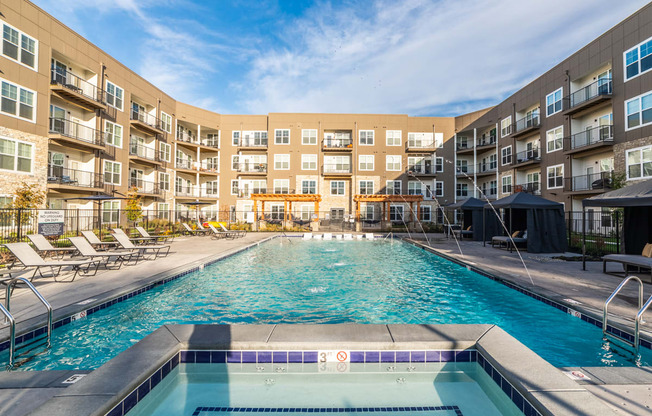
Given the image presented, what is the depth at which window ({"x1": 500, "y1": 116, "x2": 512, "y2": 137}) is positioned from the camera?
2803 centimetres

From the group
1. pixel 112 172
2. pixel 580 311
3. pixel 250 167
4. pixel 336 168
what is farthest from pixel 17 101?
pixel 336 168

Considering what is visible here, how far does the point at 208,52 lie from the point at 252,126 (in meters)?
11.9

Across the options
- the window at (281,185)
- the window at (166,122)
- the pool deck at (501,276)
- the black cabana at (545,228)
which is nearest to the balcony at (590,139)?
the black cabana at (545,228)

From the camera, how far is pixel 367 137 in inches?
1303

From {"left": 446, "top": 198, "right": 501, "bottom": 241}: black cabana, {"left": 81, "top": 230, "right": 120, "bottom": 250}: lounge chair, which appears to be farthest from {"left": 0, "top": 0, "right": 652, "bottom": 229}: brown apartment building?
{"left": 446, "top": 198, "right": 501, "bottom": 241}: black cabana

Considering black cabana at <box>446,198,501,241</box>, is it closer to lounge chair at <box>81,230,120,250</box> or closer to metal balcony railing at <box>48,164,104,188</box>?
lounge chair at <box>81,230,120,250</box>

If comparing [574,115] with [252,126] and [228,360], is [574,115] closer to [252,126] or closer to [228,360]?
[228,360]

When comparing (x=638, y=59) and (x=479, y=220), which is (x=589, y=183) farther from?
(x=479, y=220)

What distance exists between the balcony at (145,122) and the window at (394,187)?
22.5 m

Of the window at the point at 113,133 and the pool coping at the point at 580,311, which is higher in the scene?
the window at the point at 113,133

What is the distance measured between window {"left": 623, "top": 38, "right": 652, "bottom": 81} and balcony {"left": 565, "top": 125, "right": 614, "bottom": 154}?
122 inches

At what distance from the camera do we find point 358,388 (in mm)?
3270

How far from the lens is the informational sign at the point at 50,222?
10172 mm

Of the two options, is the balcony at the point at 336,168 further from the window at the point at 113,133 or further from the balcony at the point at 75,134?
the balcony at the point at 75,134
